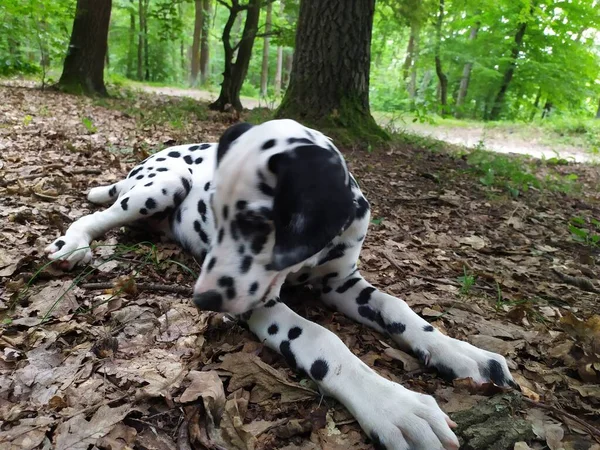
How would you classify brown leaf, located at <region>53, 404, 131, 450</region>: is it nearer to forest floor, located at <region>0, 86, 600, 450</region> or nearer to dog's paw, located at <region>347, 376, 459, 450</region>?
forest floor, located at <region>0, 86, 600, 450</region>

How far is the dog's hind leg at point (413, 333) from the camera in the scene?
91.7 inches

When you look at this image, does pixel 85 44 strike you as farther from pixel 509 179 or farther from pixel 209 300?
Answer: pixel 209 300

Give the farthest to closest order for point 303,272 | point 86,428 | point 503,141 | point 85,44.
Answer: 1. point 503,141
2. point 85,44
3. point 303,272
4. point 86,428

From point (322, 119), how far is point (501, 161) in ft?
11.7

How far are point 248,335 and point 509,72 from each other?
27.9 metres

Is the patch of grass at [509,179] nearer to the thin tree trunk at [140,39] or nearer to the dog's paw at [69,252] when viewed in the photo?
the dog's paw at [69,252]

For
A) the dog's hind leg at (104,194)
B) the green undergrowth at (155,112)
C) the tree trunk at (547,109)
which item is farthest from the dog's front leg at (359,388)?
the tree trunk at (547,109)

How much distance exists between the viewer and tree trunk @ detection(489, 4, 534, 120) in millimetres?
23714

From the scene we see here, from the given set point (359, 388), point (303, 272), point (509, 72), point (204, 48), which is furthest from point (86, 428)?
point (204, 48)

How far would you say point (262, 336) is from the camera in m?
2.54

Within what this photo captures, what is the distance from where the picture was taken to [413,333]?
101 inches

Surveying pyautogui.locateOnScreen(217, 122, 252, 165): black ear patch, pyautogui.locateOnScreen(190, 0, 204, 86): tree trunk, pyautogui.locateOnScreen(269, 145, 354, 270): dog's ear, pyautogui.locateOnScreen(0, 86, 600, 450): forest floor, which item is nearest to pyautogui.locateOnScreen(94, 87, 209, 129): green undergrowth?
pyautogui.locateOnScreen(0, 86, 600, 450): forest floor

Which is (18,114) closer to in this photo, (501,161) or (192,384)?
(192,384)

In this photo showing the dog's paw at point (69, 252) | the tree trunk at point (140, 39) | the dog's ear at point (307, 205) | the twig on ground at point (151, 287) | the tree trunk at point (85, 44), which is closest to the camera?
the dog's ear at point (307, 205)
